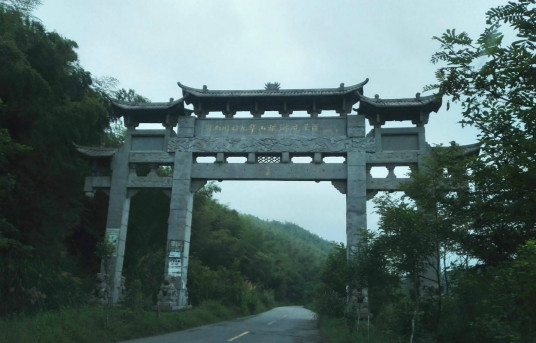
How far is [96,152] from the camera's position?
715 inches

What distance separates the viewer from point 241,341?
11.6 m

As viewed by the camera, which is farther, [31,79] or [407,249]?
[31,79]

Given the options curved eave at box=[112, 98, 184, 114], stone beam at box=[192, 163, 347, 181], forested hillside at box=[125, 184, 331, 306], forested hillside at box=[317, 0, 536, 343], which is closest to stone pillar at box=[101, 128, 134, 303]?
curved eave at box=[112, 98, 184, 114]

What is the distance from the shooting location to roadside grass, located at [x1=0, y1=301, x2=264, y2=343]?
856 centimetres

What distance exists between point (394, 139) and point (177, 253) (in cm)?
1012

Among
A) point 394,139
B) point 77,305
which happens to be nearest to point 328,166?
point 394,139

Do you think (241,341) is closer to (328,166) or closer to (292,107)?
(328,166)

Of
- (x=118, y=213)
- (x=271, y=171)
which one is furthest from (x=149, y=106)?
(x=271, y=171)

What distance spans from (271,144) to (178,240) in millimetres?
5527

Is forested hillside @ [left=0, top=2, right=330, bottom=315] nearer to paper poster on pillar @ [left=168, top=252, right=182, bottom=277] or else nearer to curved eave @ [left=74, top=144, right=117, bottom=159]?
curved eave @ [left=74, top=144, right=117, bottom=159]

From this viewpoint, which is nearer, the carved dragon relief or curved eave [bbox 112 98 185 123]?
the carved dragon relief

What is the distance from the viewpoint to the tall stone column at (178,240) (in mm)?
16266

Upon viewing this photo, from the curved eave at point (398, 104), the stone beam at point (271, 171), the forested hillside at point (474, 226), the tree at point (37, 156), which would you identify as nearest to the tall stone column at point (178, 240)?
the stone beam at point (271, 171)

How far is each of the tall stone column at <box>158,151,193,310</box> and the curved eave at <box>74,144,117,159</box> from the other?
2.90 meters
